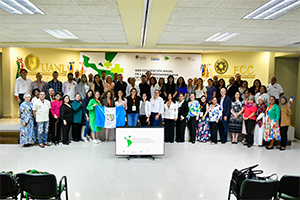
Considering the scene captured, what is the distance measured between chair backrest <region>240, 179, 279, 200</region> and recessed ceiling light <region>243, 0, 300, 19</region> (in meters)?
2.79

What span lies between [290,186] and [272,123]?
4337 millimetres

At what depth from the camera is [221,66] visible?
1178 centimetres

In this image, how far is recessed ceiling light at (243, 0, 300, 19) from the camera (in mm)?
3752

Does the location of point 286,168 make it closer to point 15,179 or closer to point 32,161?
point 15,179

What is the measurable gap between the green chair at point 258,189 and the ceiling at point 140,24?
2.69m

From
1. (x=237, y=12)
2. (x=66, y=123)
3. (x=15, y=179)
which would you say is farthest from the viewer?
(x=66, y=123)

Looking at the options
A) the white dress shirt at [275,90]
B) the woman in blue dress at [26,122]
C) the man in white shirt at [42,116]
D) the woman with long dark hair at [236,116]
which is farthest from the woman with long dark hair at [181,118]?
the woman in blue dress at [26,122]

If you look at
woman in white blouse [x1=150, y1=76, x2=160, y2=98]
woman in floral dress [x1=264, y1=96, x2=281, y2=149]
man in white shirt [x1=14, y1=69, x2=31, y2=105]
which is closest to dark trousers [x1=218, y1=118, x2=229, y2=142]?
woman in floral dress [x1=264, y1=96, x2=281, y2=149]

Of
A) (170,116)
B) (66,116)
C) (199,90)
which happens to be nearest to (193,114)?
(170,116)

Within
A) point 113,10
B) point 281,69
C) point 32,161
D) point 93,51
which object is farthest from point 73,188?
point 281,69

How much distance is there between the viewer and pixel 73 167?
5.21 m

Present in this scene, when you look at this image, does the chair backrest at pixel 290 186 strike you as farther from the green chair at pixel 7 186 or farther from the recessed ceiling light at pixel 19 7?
the recessed ceiling light at pixel 19 7

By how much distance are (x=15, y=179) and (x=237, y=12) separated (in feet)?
14.8

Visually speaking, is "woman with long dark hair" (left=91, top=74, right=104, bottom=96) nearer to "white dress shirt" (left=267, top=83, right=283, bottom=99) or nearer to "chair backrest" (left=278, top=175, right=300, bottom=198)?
"white dress shirt" (left=267, top=83, right=283, bottom=99)
